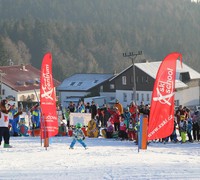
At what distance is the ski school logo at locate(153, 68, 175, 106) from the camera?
12.7 meters

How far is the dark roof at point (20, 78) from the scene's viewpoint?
71.9 meters

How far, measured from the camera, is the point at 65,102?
74.9m

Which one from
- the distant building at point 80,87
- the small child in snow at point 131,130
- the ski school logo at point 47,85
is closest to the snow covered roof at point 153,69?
the distant building at point 80,87

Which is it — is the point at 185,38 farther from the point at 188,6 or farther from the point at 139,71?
the point at 139,71

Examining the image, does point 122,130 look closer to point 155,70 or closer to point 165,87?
point 165,87

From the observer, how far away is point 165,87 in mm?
12711

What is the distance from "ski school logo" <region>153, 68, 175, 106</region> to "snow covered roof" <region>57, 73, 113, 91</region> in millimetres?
63563

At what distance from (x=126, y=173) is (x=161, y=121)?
384cm

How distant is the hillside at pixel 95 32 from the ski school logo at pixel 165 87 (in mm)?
88154

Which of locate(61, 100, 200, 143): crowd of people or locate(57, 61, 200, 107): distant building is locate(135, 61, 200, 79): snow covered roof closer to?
locate(57, 61, 200, 107): distant building

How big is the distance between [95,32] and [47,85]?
453 feet

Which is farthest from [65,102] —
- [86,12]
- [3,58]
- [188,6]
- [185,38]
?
[188,6]

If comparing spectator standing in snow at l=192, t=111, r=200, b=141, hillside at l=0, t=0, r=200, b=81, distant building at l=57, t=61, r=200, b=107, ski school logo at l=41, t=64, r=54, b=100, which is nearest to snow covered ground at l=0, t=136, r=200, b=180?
ski school logo at l=41, t=64, r=54, b=100

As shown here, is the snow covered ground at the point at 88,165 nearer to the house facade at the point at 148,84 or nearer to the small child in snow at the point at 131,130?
the small child in snow at the point at 131,130
